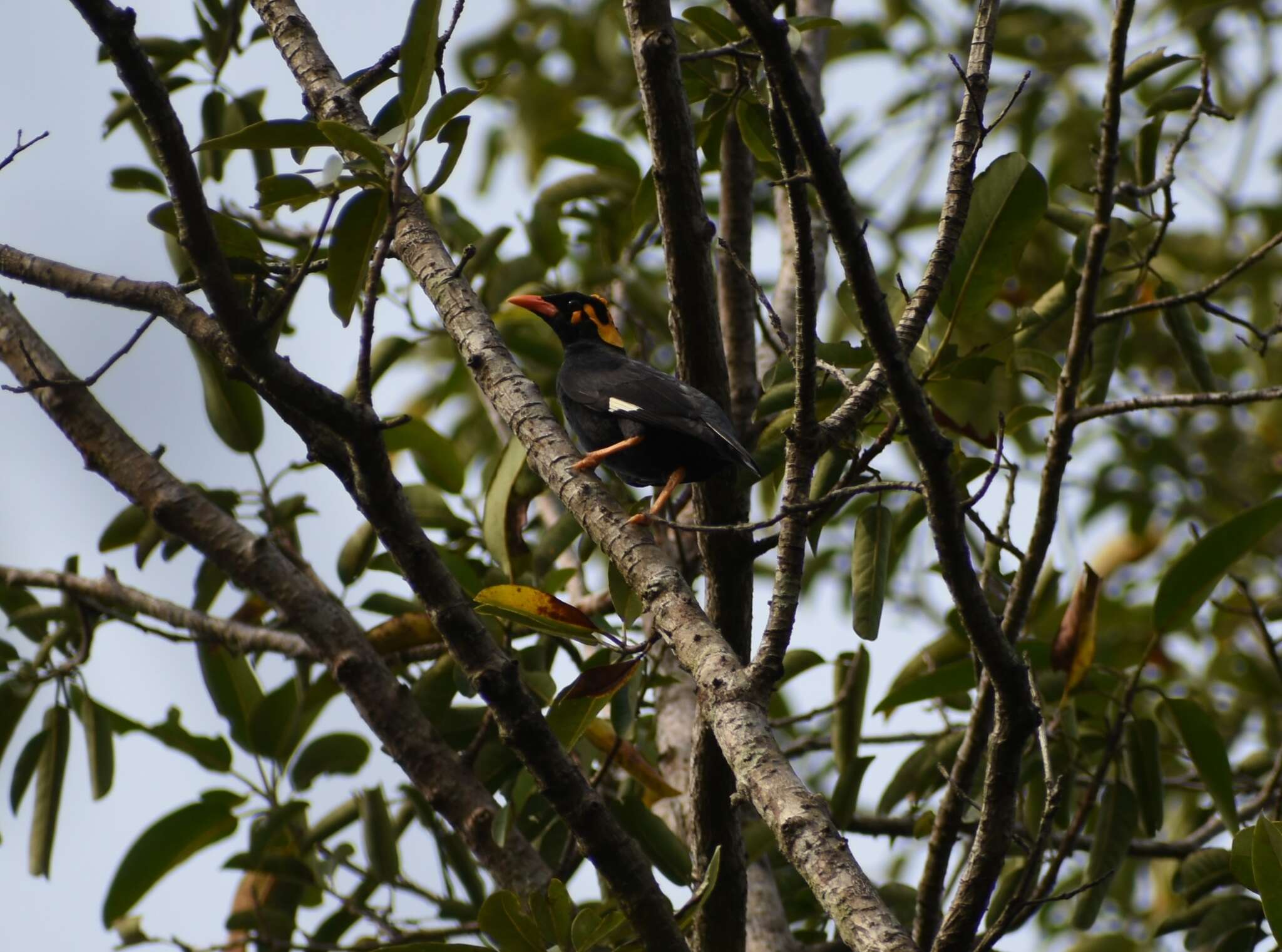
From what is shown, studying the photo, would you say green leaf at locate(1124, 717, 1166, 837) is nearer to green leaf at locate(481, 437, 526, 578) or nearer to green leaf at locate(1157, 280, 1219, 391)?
green leaf at locate(1157, 280, 1219, 391)

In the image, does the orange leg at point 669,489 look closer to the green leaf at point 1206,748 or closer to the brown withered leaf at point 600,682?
the brown withered leaf at point 600,682

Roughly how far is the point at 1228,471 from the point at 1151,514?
499 mm

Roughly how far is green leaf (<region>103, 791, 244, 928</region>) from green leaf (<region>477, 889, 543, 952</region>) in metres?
1.85

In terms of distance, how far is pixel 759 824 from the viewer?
3.69 m

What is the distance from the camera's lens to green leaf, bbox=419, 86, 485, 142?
238 cm

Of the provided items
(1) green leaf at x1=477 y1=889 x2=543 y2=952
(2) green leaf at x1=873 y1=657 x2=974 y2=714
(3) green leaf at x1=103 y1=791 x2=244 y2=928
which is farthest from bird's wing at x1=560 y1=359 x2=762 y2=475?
(3) green leaf at x1=103 y1=791 x2=244 y2=928

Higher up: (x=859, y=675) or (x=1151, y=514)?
(x=1151, y=514)

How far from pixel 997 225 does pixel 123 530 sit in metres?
2.99

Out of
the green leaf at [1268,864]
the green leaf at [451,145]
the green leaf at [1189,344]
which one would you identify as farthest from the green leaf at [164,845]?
the green leaf at [1189,344]

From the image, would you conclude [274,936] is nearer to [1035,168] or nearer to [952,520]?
[952,520]

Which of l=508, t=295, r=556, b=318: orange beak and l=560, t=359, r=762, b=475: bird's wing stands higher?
l=508, t=295, r=556, b=318: orange beak

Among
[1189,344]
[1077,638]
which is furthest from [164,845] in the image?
[1189,344]

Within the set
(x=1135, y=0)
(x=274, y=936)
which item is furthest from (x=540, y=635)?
(x=1135, y=0)

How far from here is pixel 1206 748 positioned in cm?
339
